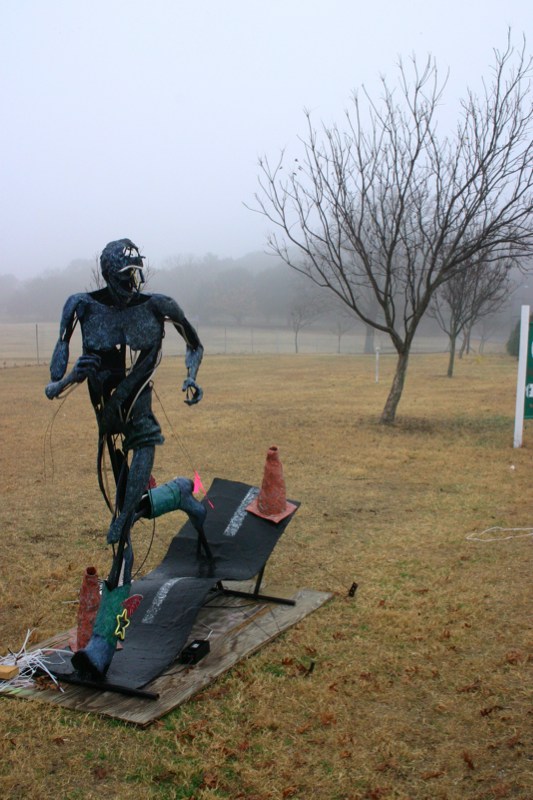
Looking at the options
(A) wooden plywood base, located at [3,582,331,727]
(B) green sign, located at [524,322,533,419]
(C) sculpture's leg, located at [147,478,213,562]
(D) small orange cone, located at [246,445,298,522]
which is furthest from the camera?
(B) green sign, located at [524,322,533,419]

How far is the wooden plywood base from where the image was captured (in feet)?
12.0

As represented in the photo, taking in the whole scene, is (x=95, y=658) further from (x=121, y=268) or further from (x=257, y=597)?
(x=121, y=268)

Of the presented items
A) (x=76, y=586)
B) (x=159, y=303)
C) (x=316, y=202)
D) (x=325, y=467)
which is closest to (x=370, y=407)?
(x=316, y=202)

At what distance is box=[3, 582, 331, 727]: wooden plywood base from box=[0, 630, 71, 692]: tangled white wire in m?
0.07

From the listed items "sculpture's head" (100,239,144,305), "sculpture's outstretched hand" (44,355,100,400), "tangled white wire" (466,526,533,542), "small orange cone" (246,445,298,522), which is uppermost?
"sculpture's head" (100,239,144,305)

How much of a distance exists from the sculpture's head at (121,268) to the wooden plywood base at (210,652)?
2046mm

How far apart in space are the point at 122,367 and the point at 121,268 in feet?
1.76

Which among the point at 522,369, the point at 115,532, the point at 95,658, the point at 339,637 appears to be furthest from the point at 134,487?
the point at 522,369

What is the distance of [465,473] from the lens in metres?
9.50

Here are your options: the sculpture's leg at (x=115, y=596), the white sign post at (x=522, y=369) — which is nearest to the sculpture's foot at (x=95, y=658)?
the sculpture's leg at (x=115, y=596)

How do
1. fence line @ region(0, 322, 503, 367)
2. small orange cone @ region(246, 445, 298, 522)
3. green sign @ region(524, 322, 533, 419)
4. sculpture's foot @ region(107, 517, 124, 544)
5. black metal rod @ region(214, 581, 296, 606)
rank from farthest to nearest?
fence line @ region(0, 322, 503, 367), green sign @ region(524, 322, 533, 419), small orange cone @ region(246, 445, 298, 522), black metal rod @ region(214, 581, 296, 606), sculpture's foot @ region(107, 517, 124, 544)

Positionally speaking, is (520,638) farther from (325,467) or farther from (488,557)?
(325,467)

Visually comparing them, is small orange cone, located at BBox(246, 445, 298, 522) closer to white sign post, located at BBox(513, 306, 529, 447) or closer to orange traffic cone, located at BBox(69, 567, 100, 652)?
orange traffic cone, located at BBox(69, 567, 100, 652)

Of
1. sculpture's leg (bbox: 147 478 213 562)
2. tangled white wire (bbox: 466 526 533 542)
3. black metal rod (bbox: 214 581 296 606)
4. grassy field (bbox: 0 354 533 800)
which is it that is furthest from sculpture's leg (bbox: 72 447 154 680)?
tangled white wire (bbox: 466 526 533 542)
